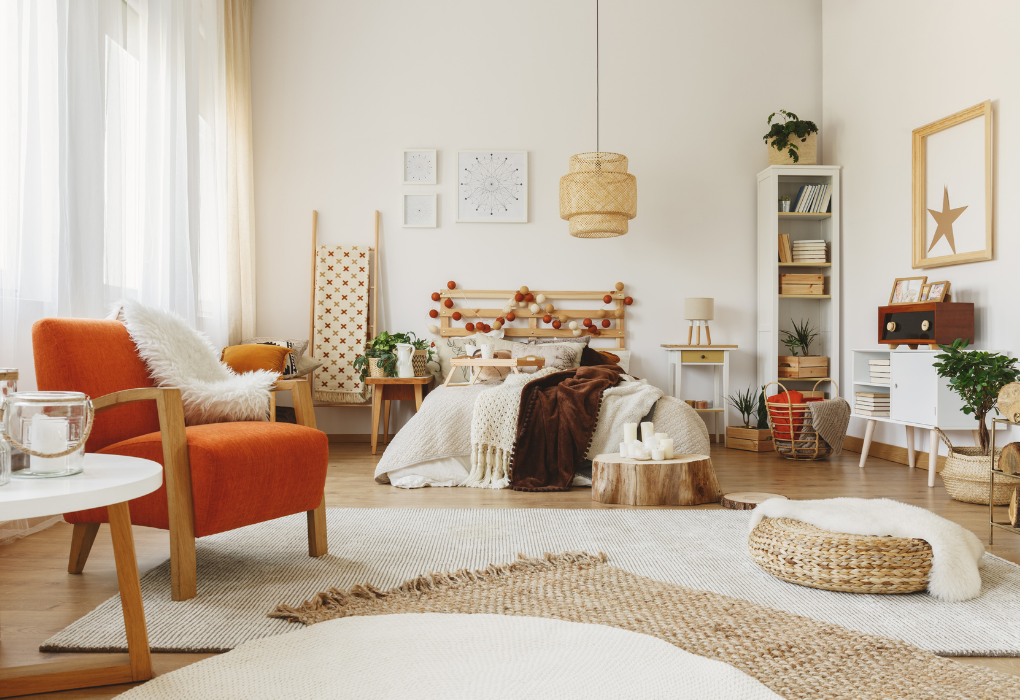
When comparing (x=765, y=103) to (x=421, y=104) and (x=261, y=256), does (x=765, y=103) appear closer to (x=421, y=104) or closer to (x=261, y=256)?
(x=421, y=104)

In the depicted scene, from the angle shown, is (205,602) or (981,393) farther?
(981,393)

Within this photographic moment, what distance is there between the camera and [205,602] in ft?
6.34

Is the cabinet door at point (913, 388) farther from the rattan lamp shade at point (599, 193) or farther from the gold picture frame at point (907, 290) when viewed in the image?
the rattan lamp shade at point (599, 193)

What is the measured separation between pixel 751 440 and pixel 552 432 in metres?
2.08

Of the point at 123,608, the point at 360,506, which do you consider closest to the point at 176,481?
the point at 123,608

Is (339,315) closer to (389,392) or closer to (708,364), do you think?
(389,392)

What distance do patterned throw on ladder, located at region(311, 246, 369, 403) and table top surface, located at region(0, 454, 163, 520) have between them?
4.06 metres

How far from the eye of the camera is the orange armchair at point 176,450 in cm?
194

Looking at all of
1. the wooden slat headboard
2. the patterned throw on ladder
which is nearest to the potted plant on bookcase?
the wooden slat headboard

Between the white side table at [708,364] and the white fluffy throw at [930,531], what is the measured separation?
129 inches

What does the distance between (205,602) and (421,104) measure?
184 inches

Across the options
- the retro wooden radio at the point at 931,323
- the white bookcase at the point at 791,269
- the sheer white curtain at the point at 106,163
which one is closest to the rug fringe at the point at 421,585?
the sheer white curtain at the point at 106,163

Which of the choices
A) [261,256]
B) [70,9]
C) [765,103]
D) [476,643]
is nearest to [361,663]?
[476,643]

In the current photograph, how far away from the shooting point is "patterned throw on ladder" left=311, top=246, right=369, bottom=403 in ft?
18.3
